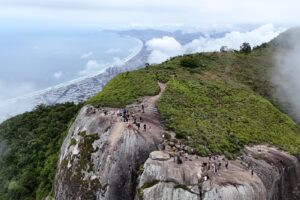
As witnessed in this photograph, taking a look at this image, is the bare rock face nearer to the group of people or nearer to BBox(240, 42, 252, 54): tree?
the group of people

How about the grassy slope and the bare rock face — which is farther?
the grassy slope

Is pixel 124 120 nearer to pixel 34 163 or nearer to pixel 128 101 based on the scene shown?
pixel 128 101

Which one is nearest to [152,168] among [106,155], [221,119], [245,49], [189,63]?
[106,155]

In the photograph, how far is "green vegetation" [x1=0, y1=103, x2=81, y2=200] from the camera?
54406 mm

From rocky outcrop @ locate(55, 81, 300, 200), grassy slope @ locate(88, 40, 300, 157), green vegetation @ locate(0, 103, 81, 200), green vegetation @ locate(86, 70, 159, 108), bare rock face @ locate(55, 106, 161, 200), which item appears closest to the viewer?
rocky outcrop @ locate(55, 81, 300, 200)

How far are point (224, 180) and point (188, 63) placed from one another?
35411 millimetres

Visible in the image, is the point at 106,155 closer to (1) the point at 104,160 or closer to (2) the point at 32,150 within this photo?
(1) the point at 104,160

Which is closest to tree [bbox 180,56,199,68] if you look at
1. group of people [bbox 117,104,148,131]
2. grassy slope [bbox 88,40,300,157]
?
grassy slope [bbox 88,40,300,157]

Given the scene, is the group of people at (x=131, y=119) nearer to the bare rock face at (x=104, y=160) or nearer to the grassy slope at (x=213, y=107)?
the bare rock face at (x=104, y=160)

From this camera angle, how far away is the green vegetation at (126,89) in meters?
48.8

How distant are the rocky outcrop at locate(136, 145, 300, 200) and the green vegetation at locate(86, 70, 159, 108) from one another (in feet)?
42.5

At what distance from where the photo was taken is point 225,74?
230ft

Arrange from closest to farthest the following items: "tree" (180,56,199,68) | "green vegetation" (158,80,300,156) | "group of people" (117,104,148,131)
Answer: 1. "group of people" (117,104,148,131)
2. "green vegetation" (158,80,300,156)
3. "tree" (180,56,199,68)

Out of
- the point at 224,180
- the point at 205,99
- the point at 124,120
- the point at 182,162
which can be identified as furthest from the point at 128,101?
the point at 224,180
